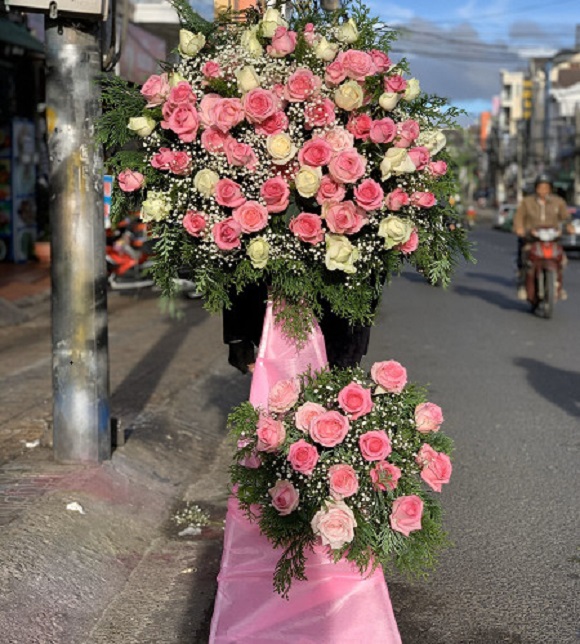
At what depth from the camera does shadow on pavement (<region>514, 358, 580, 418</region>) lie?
8.59m

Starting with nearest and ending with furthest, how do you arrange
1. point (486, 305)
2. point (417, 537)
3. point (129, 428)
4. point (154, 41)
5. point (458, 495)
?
1. point (417, 537)
2. point (458, 495)
3. point (129, 428)
4. point (486, 305)
5. point (154, 41)

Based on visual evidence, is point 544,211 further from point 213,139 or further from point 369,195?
point 213,139

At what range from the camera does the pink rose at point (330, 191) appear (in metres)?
3.68

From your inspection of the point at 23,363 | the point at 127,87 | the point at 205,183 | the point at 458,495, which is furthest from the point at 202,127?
the point at 23,363

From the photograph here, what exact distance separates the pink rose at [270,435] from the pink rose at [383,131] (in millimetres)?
1015

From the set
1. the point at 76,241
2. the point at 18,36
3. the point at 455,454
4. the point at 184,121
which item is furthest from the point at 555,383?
the point at 18,36

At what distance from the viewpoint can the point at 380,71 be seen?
12.5 ft

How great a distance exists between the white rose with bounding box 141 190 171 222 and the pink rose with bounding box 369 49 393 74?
862mm

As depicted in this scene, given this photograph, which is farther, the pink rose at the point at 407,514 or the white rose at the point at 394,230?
the white rose at the point at 394,230

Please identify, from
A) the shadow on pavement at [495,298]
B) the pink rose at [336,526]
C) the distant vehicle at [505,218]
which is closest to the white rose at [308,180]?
the pink rose at [336,526]

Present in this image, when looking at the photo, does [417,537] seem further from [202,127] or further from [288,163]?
[202,127]

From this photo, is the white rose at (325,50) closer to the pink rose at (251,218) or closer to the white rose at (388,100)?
the white rose at (388,100)

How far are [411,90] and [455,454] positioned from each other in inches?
137

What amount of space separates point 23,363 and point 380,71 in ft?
22.2
